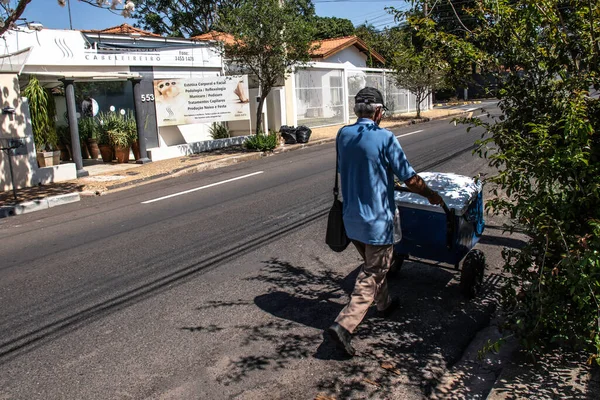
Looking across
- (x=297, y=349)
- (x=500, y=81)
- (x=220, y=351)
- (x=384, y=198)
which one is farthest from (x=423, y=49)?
(x=220, y=351)

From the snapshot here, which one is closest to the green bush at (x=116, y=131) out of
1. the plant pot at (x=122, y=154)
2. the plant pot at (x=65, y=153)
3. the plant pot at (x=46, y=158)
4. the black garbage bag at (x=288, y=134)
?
the plant pot at (x=122, y=154)

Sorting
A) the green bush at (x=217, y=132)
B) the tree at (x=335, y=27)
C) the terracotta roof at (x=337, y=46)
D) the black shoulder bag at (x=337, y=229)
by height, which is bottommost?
the black shoulder bag at (x=337, y=229)

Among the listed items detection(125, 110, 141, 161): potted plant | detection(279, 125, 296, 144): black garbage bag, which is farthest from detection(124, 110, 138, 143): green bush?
detection(279, 125, 296, 144): black garbage bag

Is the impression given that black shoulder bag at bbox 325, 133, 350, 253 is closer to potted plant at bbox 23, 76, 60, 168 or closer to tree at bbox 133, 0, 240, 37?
potted plant at bbox 23, 76, 60, 168

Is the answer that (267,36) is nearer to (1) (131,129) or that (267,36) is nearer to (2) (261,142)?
(2) (261,142)

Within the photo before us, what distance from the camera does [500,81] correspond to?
399 cm

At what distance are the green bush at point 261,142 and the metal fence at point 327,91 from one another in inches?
213

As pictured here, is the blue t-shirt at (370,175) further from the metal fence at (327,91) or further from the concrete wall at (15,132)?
the metal fence at (327,91)

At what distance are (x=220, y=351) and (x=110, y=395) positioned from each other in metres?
0.83

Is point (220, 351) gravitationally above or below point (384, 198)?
below

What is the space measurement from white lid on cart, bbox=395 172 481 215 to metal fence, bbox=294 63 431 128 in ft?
57.3

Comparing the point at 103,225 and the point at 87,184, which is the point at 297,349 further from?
the point at 87,184

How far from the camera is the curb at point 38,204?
33.3ft

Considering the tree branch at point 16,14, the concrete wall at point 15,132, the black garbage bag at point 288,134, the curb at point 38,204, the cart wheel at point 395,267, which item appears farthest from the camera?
the black garbage bag at point 288,134
